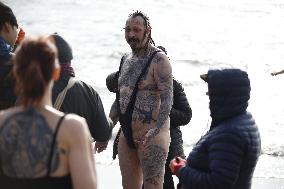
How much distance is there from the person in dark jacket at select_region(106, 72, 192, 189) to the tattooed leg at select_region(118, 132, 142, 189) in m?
0.20

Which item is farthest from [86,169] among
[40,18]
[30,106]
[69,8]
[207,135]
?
[69,8]

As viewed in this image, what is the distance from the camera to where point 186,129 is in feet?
28.9

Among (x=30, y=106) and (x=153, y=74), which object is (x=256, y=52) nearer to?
(x=153, y=74)

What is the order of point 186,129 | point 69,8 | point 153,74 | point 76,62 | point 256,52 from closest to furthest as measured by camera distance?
point 153,74
point 186,129
point 76,62
point 256,52
point 69,8

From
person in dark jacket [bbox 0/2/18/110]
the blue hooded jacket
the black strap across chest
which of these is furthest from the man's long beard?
the blue hooded jacket

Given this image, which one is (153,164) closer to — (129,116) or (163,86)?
(129,116)

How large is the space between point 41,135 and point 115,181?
13.0 ft

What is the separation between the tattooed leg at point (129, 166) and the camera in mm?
4867

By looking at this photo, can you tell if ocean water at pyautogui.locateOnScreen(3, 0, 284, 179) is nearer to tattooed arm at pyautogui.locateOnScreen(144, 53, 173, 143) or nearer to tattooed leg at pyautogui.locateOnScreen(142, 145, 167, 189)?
tattooed leg at pyautogui.locateOnScreen(142, 145, 167, 189)

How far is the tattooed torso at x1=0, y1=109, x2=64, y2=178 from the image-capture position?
107 inches

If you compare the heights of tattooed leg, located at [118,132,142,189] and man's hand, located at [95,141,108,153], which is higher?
man's hand, located at [95,141,108,153]

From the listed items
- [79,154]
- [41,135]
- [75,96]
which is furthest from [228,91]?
A: [75,96]

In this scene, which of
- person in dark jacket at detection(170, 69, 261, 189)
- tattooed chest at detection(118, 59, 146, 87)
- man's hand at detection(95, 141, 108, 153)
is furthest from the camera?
tattooed chest at detection(118, 59, 146, 87)

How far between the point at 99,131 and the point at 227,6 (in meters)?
16.6
